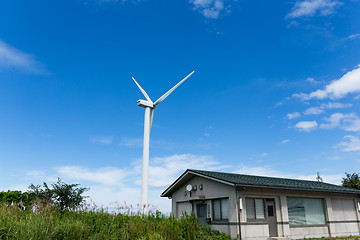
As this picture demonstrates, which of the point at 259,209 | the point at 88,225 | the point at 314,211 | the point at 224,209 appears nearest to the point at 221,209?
the point at 224,209

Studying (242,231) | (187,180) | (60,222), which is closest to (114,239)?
(60,222)

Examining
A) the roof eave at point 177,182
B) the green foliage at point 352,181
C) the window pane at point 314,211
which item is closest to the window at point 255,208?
the roof eave at point 177,182

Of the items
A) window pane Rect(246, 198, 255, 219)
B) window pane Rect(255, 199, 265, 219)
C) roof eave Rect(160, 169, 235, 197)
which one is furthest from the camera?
roof eave Rect(160, 169, 235, 197)

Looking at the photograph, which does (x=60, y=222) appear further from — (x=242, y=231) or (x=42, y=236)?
(x=242, y=231)

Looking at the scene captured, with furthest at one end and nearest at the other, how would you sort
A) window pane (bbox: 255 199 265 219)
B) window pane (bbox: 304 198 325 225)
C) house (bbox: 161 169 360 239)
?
1. window pane (bbox: 304 198 325 225)
2. window pane (bbox: 255 199 265 219)
3. house (bbox: 161 169 360 239)

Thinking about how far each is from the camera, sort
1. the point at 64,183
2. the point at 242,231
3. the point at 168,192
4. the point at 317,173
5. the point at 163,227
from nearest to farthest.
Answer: the point at 163,227 → the point at 242,231 → the point at 64,183 → the point at 168,192 → the point at 317,173

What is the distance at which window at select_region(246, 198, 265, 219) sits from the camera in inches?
A: 635

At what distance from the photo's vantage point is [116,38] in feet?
61.4

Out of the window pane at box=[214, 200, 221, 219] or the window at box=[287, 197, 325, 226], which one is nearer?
the window pane at box=[214, 200, 221, 219]

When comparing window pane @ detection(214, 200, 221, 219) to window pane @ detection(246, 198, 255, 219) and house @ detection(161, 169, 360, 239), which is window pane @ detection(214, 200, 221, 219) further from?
window pane @ detection(246, 198, 255, 219)

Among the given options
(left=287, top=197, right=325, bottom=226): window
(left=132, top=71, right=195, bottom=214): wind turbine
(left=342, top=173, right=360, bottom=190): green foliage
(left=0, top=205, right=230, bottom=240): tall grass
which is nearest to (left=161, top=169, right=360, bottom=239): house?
(left=287, top=197, right=325, bottom=226): window

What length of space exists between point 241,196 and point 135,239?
7.87m

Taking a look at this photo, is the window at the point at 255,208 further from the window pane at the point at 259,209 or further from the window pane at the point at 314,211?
the window pane at the point at 314,211

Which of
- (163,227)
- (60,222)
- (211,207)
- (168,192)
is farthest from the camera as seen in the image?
(168,192)
